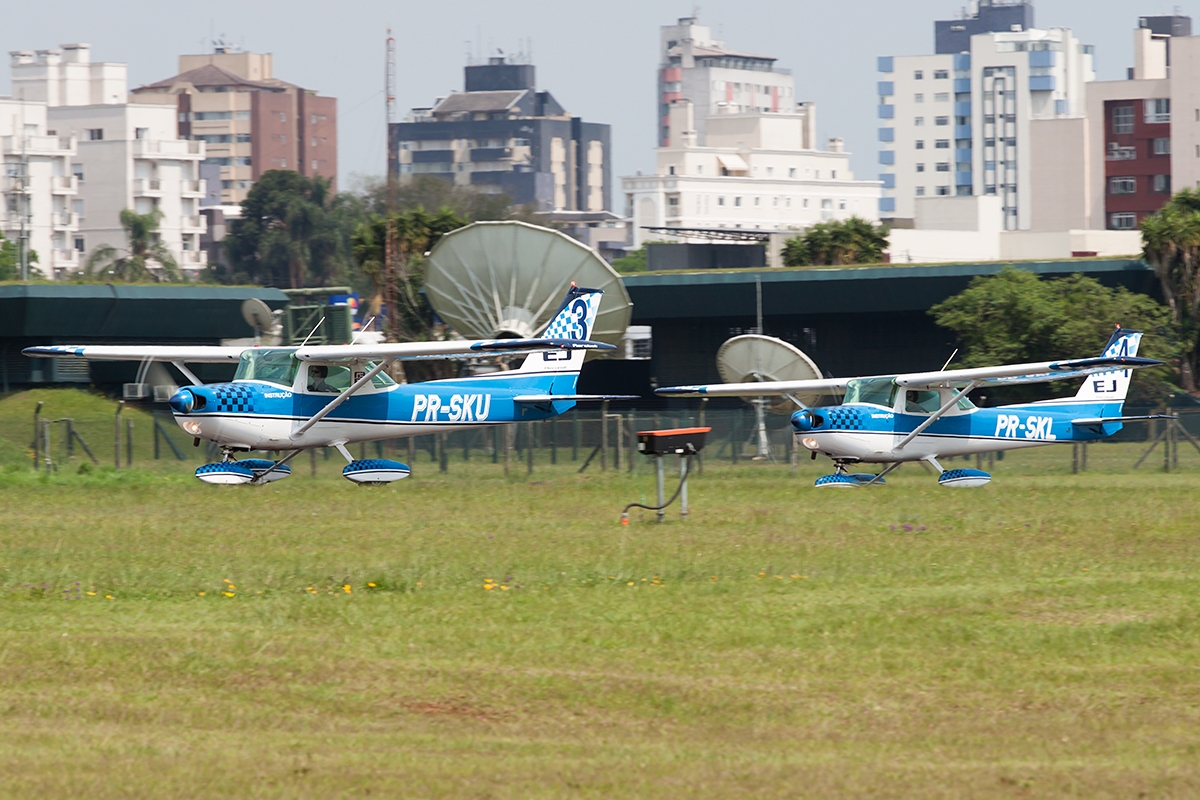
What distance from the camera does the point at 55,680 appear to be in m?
11.7

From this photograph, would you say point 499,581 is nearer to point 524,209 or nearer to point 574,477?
point 574,477

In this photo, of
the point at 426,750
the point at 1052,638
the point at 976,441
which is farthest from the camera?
the point at 976,441

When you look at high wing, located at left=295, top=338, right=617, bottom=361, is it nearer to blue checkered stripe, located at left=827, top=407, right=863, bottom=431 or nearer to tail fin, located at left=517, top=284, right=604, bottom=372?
tail fin, located at left=517, top=284, right=604, bottom=372

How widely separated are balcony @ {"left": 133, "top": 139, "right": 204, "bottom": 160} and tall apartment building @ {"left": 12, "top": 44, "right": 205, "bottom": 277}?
4.0 inches

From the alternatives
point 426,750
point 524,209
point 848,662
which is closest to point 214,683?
point 426,750

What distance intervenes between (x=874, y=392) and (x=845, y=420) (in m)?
1.13

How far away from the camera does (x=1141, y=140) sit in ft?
407

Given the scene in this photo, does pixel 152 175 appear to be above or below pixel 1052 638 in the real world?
above

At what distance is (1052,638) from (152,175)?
6119 inches

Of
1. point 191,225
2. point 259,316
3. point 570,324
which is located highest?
point 191,225

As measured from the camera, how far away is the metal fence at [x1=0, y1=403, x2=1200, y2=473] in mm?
36062

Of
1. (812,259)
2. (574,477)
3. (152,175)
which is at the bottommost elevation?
(574,477)

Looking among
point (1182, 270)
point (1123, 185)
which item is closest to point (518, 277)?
point (1182, 270)

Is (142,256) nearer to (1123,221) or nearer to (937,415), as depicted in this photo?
(1123,221)
